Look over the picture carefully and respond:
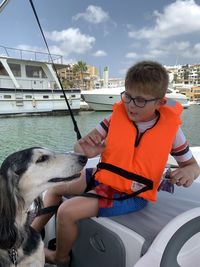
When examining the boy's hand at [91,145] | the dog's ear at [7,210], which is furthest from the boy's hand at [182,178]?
the dog's ear at [7,210]

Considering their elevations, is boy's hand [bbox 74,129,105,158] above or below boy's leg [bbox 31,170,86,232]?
above

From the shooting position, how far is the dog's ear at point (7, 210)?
5.52 feet

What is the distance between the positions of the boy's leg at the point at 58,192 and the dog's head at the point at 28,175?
233 millimetres

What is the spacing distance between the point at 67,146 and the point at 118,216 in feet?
33.7

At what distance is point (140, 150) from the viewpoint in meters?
1.94

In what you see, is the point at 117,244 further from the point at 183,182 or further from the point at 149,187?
the point at 183,182

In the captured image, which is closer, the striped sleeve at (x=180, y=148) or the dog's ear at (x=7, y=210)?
the dog's ear at (x=7, y=210)

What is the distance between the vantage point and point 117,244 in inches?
71.6

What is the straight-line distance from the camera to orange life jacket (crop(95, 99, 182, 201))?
1.92 meters

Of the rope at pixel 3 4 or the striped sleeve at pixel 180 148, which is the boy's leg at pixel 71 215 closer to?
the striped sleeve at pixel 180 148

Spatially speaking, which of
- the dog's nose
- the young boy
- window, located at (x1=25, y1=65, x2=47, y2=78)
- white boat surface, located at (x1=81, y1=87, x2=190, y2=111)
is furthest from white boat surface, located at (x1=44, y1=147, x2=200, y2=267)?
white boat surface, located at (x1=81, y1=87, x2=190, y2=111)

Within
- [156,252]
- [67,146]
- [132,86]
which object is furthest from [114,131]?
[67,146]

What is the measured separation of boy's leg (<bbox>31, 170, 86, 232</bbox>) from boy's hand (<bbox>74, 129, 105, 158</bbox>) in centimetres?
22

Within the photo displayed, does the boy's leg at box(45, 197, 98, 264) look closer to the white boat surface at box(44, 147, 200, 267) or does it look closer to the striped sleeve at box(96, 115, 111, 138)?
the white boat surface at box(44, 147, 200, 267)
